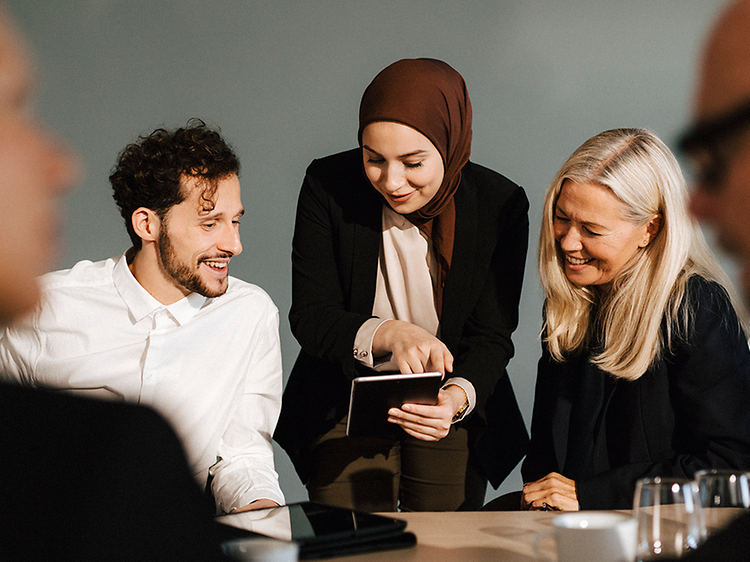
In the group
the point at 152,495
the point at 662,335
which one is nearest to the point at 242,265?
the point at 662,335

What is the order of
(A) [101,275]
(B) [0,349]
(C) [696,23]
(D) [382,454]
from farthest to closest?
1. (C) [696,23]
2. (D) [382,454]
3. (A) [101,275]
4. (B) [0,349]

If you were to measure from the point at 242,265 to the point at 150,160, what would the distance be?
1.29 meters

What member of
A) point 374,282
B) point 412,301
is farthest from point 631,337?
point 374,282

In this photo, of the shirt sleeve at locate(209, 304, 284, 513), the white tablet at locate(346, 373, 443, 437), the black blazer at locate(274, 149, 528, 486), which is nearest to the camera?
the white tablet at locate(346, 373, 443, 437)

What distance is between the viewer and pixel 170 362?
1768 mm

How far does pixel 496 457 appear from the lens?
194 cm

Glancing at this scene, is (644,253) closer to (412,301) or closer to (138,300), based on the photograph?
(412,301)

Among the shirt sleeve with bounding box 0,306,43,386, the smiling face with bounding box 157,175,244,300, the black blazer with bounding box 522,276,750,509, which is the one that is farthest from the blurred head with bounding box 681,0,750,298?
the shirt sleeve with bounding box 0,306,43,386

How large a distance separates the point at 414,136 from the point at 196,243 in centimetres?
64

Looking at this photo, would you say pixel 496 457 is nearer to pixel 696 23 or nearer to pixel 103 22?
pixel 696 23

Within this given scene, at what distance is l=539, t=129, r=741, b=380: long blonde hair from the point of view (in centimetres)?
170

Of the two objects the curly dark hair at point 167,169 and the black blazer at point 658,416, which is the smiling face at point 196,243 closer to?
the curly dark hair at point 167,169

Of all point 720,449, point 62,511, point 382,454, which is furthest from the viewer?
point 382,454

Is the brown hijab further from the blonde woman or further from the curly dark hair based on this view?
the curly dark hair
